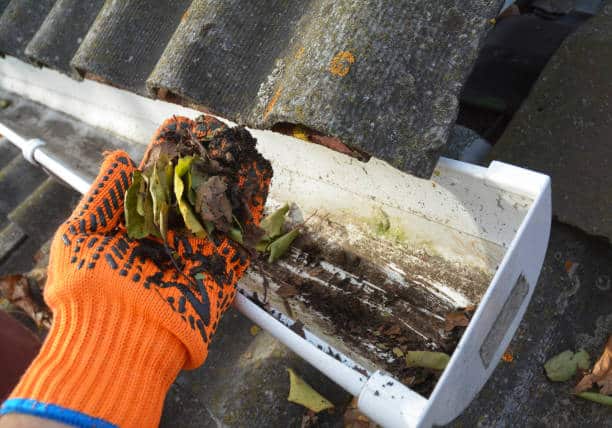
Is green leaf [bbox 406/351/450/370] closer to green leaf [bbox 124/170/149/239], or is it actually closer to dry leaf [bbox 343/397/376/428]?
dry leaf [bbox 343/397/376/428]

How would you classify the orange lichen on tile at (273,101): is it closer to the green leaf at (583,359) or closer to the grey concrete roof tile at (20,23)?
the green leaf at (583,359)

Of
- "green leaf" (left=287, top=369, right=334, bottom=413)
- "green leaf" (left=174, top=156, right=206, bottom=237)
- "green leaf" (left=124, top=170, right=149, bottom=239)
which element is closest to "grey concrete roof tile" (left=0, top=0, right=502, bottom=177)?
"green leaf" (left=174, top=156, right=206, bottom=237)

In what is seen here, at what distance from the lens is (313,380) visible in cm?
135

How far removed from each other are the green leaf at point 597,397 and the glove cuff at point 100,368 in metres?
1.06

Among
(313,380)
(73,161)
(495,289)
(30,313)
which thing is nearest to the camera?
(495,289)

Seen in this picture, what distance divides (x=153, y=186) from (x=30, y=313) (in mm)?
1334

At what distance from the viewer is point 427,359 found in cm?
139

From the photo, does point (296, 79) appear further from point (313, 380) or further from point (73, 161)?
point (73, 161)

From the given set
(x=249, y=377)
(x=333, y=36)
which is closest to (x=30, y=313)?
(x=249, y=377)

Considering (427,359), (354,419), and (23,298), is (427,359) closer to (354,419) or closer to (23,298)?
(354,419)

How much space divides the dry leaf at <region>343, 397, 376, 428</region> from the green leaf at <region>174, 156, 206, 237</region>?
0.66 meters

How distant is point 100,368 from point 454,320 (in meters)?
1.04

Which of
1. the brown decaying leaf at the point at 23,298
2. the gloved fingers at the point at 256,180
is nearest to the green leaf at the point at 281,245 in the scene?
the gloved fingers at the point at 256,180

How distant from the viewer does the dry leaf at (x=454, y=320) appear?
1452 mm
